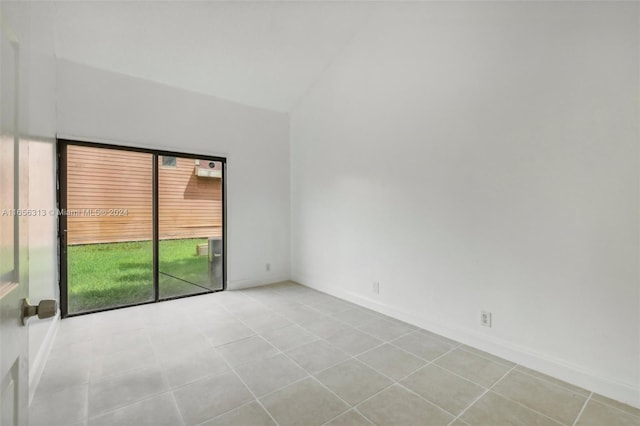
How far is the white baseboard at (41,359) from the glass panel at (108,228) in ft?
2.20

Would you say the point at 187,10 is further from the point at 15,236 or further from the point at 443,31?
the point at 15,236

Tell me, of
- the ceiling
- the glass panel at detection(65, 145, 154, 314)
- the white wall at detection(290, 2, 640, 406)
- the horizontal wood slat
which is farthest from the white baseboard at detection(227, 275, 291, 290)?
the ceiling

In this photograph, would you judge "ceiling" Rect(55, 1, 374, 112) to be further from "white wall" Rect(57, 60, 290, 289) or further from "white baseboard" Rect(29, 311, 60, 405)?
"white baseboard" Rect(29, 311, 60, 405)

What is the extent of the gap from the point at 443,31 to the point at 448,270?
2.25 m

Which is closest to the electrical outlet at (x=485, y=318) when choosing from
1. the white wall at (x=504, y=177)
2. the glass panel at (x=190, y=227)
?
the white wall at (x=504, y=177)

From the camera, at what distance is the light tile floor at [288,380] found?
1795 mm

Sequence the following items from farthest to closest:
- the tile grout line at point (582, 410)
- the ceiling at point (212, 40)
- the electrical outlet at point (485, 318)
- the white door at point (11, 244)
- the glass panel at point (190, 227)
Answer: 1. the glass panel at point (190, 227)
2. the ceiling at point (212, 40)
3. the electrical outlet at point (485, 318)
4. the tile grout line at point (582, 410)
5. the white door at point (11, 244)

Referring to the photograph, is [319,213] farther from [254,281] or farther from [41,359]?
[41,359]

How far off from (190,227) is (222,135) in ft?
4.51

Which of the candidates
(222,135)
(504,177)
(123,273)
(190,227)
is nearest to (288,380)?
(504,177)

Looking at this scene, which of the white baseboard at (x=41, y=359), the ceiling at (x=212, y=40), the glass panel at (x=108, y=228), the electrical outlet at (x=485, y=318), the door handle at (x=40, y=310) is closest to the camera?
the door handle at (x=40, y=310)

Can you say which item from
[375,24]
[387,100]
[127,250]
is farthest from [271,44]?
[127,250]

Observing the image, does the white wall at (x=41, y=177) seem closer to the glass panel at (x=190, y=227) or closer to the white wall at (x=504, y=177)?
the glass panel at (x=190, y=227)

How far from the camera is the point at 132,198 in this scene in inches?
151
